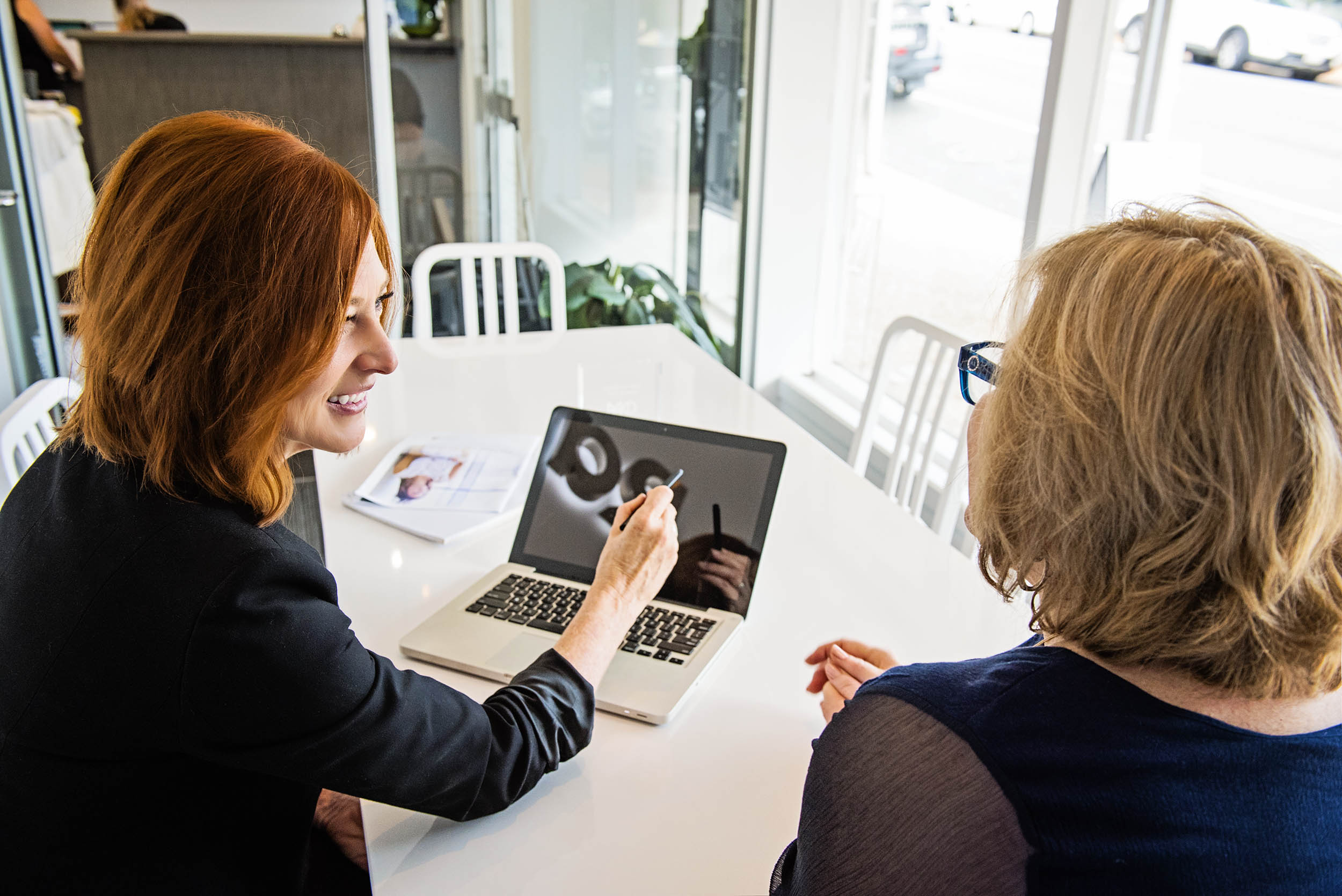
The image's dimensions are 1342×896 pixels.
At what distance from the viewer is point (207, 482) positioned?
887mm

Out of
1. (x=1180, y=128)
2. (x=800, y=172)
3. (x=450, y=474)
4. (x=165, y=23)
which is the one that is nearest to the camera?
(x=450, y=474)

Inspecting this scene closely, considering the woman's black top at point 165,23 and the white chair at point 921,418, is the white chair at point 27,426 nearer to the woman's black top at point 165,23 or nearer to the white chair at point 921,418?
the white chair at point 921,418

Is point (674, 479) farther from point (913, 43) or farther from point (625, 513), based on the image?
point (913, 43)

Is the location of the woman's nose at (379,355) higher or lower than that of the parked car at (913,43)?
lower

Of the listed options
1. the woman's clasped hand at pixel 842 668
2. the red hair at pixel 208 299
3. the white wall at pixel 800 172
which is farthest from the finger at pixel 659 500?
the white wall at pixel 800 172

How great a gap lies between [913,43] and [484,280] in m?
1.55

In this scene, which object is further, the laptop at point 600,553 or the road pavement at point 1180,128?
the road pavement at point 1180,128

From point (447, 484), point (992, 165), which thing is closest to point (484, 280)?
point (447, 484)

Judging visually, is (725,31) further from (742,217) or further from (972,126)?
(972,126)

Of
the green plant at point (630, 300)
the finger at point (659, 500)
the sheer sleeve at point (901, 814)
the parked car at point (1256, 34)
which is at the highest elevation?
the parked car at point (1256, 34)

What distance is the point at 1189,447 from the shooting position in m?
0.62

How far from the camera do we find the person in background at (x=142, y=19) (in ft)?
14.9

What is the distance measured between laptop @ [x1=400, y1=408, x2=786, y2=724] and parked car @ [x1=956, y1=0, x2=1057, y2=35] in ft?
5.49

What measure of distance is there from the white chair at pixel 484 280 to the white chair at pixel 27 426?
99cm
